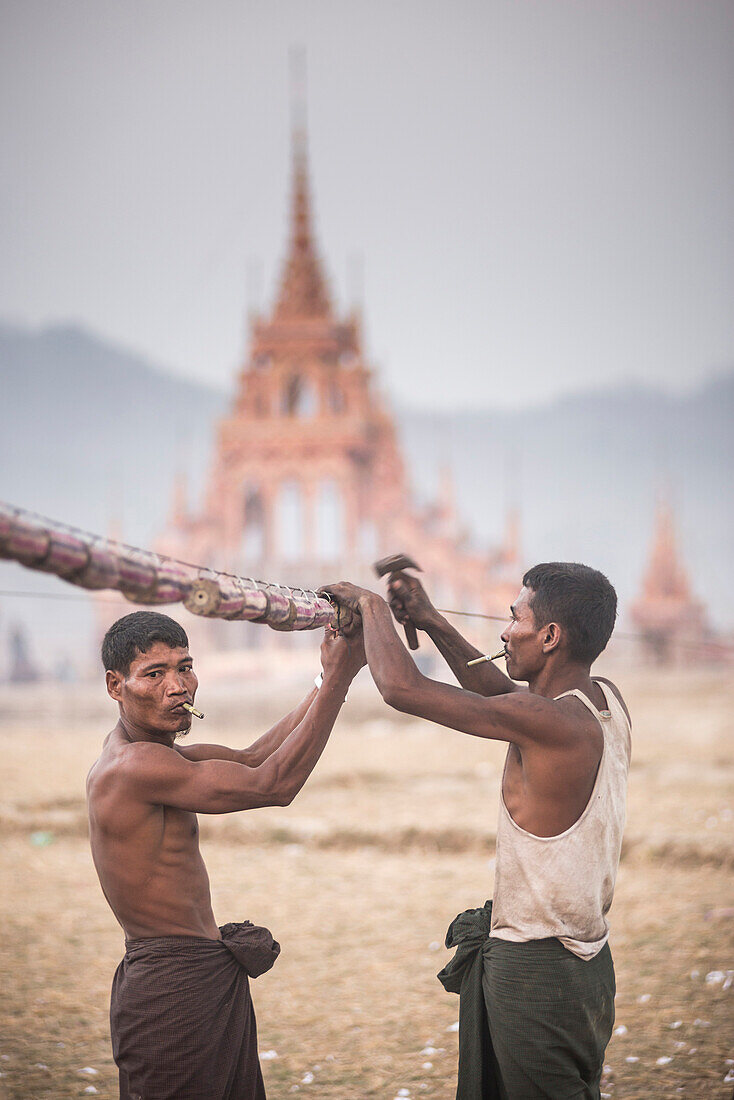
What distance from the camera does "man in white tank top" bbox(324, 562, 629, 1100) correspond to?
257 cm

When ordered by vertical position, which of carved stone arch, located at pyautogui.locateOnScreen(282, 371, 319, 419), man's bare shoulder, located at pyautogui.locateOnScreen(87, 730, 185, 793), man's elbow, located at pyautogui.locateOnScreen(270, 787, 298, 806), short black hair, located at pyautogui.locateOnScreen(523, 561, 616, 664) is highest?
carved stone arch, located at pyautogui.locateOnScreen(282, 371, 319, 419)

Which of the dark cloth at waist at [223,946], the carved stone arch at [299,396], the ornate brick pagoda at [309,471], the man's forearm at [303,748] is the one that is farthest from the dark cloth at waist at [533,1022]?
the carved stone arch at [299,396]

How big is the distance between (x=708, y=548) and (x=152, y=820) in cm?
2380

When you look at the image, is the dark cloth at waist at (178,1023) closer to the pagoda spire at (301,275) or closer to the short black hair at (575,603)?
the short black hair at (575,603)

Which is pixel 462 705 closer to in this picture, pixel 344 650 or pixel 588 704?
pixel 588 704

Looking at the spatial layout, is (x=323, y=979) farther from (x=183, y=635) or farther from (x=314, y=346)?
(x=314, y=346)

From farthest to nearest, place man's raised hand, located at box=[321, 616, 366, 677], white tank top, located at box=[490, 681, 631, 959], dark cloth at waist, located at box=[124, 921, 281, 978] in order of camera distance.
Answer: man's raised hand, located at box=[321, 616, 366, 677] < dark cloth at waist, located at box=[124, 921, 281, 978] < white tank top, located at box=[490, 681, 631, 959]

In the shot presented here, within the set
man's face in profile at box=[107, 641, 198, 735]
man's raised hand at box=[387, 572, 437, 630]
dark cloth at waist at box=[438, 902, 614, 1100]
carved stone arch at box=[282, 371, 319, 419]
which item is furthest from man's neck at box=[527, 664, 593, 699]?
carved stone arch at box=[282, 371, 319, 419]

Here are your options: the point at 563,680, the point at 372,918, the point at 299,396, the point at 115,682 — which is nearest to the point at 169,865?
the point at 115,682

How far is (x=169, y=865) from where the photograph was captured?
2750mm

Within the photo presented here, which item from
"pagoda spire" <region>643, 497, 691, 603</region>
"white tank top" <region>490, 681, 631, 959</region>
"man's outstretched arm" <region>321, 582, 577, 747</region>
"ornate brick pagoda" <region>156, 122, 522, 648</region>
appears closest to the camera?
"man's outstretched arm" <region>321, 582, 577, 747</region>

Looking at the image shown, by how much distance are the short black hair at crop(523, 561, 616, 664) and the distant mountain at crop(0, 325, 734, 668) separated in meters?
21.0

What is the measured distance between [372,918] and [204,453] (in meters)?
18.7

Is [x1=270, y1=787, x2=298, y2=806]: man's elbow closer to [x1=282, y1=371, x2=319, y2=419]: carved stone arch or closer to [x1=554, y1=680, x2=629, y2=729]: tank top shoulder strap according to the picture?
[x1=554, y1=680, x2=629, y2=729]: tank top shoulder strap
